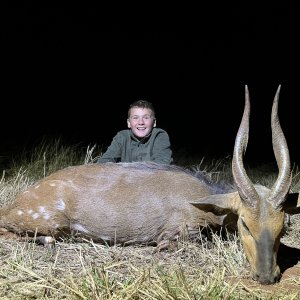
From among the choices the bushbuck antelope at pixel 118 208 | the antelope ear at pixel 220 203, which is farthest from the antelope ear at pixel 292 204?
the bushbuck antelope at pixel 118 208

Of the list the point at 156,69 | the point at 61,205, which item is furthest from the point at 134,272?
the point at 156,69

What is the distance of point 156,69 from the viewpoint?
15109mm

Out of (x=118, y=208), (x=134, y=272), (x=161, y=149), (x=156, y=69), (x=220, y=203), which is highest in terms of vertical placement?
(x=156, y=69)

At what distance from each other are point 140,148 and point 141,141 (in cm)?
7

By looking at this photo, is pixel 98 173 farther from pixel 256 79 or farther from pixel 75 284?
pixel 256 79

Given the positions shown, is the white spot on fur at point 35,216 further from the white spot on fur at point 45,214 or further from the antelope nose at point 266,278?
the antelope nose at point 266,278

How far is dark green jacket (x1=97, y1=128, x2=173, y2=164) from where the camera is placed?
5.97m

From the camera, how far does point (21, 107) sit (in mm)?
12000

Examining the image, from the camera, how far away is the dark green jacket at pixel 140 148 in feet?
19.6

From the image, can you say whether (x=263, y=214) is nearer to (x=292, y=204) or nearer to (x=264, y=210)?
(x=264, y=210)

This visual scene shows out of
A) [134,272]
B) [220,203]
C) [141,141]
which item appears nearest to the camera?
[134,272]

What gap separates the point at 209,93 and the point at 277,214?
11478mm

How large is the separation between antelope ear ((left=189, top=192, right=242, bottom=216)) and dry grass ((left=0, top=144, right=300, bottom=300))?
27cm

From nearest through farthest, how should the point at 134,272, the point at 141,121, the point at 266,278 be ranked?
the point at 266,278 < the point at 134,272 < the point at 141,121
